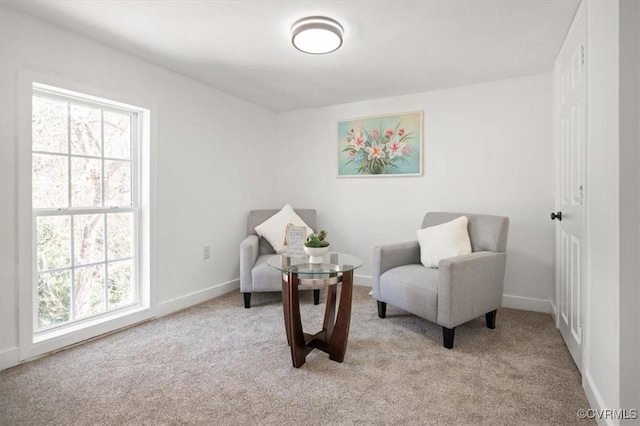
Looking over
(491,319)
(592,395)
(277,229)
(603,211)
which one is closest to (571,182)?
(603,211)

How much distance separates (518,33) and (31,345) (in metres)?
3.70

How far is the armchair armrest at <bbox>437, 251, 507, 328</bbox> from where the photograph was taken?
Answer: 7.06 ft

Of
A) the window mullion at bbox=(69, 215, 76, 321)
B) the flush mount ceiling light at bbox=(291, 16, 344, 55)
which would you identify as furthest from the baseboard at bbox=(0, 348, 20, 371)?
the flush mount ceiling light at bbox=(291, 16, 344, 55)

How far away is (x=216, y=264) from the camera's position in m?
3.40

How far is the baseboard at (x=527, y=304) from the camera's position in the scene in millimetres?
2898

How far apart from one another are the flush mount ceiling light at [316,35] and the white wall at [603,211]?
4.41 ft

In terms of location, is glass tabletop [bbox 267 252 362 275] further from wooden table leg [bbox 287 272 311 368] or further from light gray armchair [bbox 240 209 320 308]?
light gray armchair [bbox 240 209 320 308]

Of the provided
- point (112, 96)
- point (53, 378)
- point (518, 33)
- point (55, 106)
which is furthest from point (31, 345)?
point (518, 33)

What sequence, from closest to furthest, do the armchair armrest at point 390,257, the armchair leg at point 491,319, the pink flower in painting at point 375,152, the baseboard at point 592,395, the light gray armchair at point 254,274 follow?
the baseboard at point 592,395 → the armchair leg at point 491,319 → the armchair armrest at point 390,257 → the light gray armchair at point 254,274 → the pink flower in painting at point 375,152

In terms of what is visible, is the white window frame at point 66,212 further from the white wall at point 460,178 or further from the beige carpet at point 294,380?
the white wall at point 460,178

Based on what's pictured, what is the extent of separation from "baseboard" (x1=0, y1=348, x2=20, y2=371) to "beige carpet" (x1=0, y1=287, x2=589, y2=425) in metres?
0.05

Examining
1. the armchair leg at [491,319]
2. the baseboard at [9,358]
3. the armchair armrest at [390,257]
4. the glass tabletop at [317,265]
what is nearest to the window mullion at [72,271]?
the baseboard at [9,358]

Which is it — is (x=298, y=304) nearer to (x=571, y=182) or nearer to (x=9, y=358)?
(x=9, y=358)

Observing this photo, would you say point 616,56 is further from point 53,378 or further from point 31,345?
point 31,345
